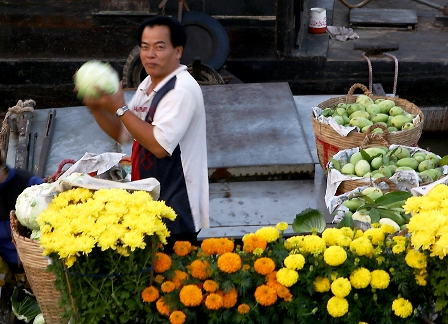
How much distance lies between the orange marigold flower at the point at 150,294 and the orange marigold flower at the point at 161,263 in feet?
0.29

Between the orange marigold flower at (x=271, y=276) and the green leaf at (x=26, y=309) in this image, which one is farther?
the green leaf at (x=26, y=309)

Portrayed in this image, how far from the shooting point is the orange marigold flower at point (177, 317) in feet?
7.48

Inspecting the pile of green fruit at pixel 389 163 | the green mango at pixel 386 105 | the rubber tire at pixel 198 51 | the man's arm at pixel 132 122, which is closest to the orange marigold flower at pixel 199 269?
the man's arm at pixel 132 122

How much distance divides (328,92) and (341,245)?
19.3ft

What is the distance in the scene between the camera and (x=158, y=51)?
2.79 metres

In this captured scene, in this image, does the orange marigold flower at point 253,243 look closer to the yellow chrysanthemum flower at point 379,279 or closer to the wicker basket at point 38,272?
the yellow chrysanthemum flower at point 379,279

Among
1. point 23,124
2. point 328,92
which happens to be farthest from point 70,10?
point 328,92

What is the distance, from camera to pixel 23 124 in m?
5.53

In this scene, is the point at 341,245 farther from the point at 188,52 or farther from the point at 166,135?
the point at 188,52

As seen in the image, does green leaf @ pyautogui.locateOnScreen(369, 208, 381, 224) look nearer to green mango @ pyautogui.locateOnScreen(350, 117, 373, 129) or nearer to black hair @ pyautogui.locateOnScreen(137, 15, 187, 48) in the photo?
green mango @ pyautogui.locateOnScreen(350, 117, 373, 129)

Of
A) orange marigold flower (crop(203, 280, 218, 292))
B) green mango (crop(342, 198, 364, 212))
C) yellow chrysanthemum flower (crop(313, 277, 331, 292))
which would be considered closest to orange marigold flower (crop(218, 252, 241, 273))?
orange marigold flower (crop(203, 280, 218, 292))

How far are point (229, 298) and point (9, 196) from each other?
164 cm

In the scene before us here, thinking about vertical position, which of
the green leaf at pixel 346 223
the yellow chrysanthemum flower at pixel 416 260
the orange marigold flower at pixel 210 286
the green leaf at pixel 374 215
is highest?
the yellow chrysanthemum flower at pixel 416 260

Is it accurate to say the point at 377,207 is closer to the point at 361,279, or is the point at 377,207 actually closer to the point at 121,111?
the point at 361,279
